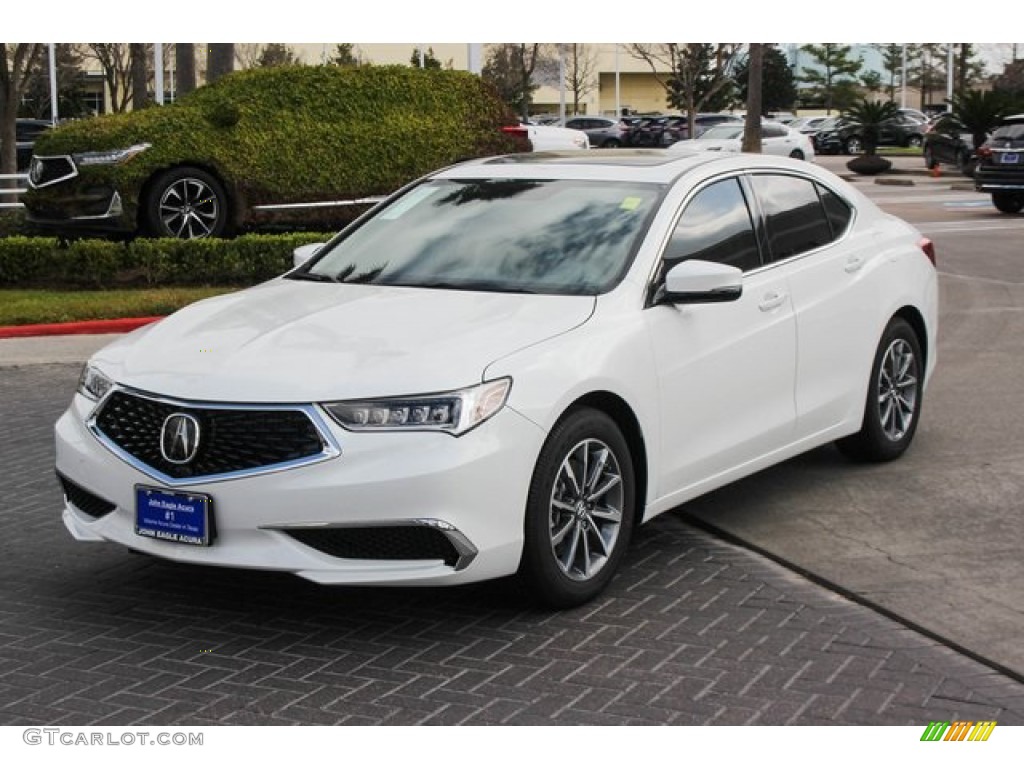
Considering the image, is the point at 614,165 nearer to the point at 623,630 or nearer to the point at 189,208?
the point at 623,630

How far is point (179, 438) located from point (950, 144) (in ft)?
120

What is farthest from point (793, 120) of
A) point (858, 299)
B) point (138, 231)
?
point (858, 299)

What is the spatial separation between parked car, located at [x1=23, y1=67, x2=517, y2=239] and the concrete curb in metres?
2.68

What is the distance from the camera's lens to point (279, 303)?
629 centimetres

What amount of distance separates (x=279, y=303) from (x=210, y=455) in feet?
3.91

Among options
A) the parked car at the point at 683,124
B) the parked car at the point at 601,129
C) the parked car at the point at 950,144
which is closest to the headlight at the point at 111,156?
the parked car at the point at 950,144

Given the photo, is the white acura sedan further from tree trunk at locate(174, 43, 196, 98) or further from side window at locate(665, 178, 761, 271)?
tree trunk at locate(174, 43, 196, 98)

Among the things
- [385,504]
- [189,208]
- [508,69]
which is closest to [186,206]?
[189,208]

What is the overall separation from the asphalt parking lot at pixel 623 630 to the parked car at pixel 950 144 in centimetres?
3307

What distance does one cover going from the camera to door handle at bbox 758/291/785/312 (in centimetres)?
673

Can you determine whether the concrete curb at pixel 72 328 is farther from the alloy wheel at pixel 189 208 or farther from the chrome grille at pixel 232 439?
the chrome grille at pixel 232 439

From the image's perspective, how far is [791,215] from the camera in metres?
7.29

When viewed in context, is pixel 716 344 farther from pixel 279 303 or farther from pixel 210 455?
pixel 210 455

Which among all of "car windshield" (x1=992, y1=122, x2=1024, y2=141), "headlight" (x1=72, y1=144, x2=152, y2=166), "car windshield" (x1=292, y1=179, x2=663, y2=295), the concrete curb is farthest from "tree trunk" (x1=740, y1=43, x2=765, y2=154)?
"car windshield" (x1=292, y1=179, x2=663, y2=295)
